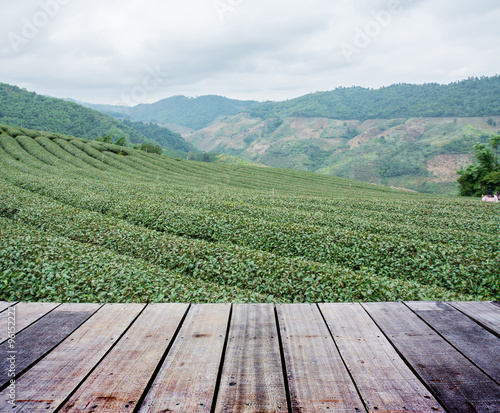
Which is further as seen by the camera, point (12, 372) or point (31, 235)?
point (31, 235)

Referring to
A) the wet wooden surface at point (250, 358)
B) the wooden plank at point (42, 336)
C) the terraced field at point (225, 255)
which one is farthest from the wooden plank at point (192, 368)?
the terraced field at point (225, 255)

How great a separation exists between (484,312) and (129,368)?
264 centimetres

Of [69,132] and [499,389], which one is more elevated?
[69,132]

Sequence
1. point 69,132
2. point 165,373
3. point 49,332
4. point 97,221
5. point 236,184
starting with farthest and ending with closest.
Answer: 1. point 69,132
2. point 236,184
3. point 97,221
4. point 49,332
5. point 165,373

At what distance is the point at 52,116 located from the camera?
129 metres

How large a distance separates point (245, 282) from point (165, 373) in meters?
6.54

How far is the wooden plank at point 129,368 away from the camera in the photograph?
1529 mm

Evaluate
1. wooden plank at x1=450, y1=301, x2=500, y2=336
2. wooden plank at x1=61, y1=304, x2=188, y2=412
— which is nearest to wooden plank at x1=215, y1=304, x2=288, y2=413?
wooden plank at x1=61, y1=304, x2=188, y2=412

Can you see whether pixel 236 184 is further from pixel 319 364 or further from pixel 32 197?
pixel 319 364

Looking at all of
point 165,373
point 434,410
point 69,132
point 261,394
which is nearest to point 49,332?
point 165,373

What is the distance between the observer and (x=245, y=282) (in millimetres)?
8211

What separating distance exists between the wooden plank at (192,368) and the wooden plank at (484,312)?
190 cm

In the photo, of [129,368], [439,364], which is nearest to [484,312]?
[439,364]

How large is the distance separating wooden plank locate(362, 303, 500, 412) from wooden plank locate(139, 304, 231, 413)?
3.73ft
